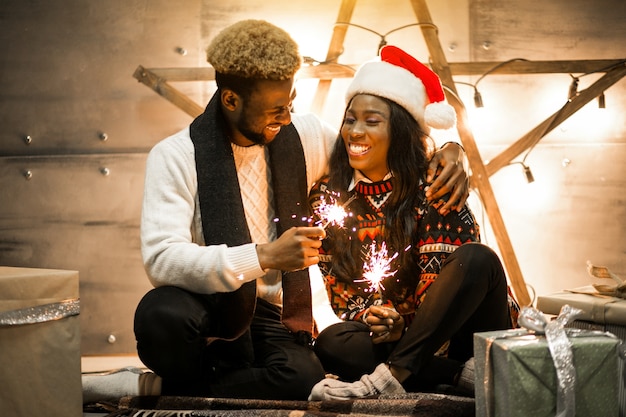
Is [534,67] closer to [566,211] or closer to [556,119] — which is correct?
[556,119]

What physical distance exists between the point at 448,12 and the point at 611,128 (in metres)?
0.92

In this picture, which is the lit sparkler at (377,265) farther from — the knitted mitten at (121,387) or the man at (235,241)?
the knitted mitten at (121,387)

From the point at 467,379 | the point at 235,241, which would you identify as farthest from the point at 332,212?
the point at 467,379

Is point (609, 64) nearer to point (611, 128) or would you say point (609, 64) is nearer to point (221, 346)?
point (611, 128)

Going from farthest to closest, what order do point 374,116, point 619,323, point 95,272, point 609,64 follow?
1. point 95,272
2. point 609,64
3. point 374,116
4. point 619,323

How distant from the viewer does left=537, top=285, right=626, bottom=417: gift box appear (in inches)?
88.1

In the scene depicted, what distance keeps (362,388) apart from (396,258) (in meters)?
0.47

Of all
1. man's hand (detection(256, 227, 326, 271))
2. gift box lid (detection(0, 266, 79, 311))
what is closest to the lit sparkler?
man's hand (detection(256, 227, 326, 271))

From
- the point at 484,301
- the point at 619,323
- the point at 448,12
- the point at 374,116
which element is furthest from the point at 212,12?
the point at 619,323

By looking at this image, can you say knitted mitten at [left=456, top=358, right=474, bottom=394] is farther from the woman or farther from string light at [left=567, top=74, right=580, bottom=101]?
string light at [left=567, top=74, right=580, bottom=101]

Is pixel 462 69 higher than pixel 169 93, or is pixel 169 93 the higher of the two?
pixel 462 69

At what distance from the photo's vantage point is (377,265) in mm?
2562

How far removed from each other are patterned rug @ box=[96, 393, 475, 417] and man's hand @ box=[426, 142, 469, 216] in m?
0.61

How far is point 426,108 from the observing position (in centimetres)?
269
